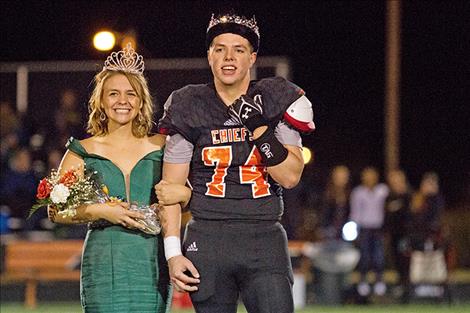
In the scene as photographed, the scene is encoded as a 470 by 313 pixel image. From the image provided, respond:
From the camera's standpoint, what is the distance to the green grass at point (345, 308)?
46.1ft

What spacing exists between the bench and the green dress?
8920 millimetres

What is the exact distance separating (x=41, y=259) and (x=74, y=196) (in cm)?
928

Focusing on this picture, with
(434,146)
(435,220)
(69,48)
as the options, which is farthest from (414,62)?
(435,220)

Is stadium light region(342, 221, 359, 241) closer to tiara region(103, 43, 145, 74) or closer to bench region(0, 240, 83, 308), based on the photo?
bench region(0, 240, 83, 308)

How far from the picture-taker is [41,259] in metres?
16.0

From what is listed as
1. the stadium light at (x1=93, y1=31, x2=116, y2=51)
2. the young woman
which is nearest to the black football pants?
the young woman

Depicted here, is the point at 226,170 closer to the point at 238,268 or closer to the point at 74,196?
the point at 238,268

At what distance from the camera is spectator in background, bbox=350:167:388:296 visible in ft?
51.7

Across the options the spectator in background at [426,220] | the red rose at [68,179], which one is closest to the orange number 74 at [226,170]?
the red rose at [68,179]

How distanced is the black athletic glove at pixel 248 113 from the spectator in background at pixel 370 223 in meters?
9.87

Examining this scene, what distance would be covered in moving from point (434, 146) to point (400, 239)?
1365 cm

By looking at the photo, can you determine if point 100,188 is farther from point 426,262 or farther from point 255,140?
point 426,262

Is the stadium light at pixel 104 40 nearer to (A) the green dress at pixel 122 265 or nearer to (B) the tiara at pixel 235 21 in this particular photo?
(A) the green dress at pixel 122 265

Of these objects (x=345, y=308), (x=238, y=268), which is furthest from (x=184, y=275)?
(x=345, y=308)
